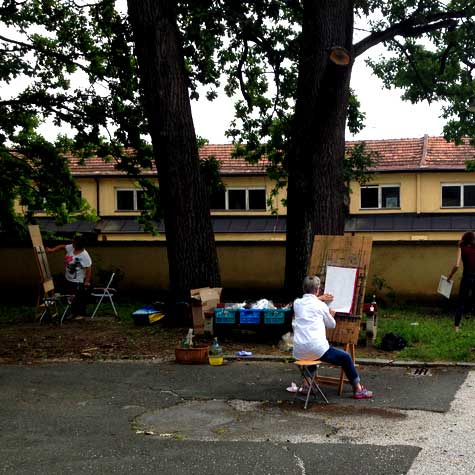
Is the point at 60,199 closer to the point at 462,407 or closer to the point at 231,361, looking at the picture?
the point at 231,361

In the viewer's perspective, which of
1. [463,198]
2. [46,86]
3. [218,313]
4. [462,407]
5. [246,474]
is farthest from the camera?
Result: [463,198]

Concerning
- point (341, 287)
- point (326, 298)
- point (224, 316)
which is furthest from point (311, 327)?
point (224, 316)

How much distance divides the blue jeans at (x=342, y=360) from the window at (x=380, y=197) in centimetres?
2476

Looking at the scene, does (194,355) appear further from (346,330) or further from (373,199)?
(373,199)

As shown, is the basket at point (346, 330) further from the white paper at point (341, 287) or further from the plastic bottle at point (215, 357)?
the plastic bottle at point (215, 357)

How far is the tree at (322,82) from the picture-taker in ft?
41.8

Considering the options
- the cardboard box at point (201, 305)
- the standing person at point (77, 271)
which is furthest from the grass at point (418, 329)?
the standing person at point (77, 271)

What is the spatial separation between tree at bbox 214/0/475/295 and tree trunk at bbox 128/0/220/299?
1.59 meters

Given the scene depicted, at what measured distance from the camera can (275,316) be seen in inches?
455

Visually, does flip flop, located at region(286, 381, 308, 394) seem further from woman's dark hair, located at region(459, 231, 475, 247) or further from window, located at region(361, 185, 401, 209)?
window, located at region(361, 185, 401, 209)

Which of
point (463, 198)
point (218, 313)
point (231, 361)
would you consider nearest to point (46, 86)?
point (218, 313)

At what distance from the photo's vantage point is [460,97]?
1766cm

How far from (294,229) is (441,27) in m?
5.67

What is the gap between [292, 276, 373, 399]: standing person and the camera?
7.88 m
